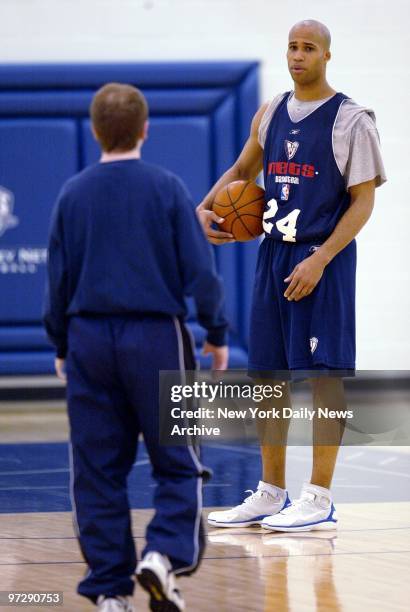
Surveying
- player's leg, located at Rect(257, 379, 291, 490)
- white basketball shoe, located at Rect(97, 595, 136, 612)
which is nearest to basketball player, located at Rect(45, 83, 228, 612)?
white basketball shoe, located at Rect(97, 595, 136, 612)

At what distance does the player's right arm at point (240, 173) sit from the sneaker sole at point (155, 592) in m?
1.54

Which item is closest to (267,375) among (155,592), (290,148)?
(290,148)

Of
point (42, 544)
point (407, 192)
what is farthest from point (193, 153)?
point (42, 544)

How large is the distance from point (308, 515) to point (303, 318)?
63 cm

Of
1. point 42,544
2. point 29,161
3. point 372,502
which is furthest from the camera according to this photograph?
point 29,161

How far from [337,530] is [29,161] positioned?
440 centimetres

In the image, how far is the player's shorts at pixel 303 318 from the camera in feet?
12.1

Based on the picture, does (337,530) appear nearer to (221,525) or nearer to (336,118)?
(221,525)

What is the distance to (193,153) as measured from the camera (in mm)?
7539

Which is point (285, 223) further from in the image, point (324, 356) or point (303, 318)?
point (324, 356)

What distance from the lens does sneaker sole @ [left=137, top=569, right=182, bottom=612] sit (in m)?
2.50

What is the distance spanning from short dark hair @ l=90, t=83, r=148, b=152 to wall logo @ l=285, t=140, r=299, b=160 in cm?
114

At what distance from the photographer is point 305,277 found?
143 inches

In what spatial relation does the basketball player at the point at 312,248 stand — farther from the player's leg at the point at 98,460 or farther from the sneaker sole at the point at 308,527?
the player's leg at the point at 98,460
